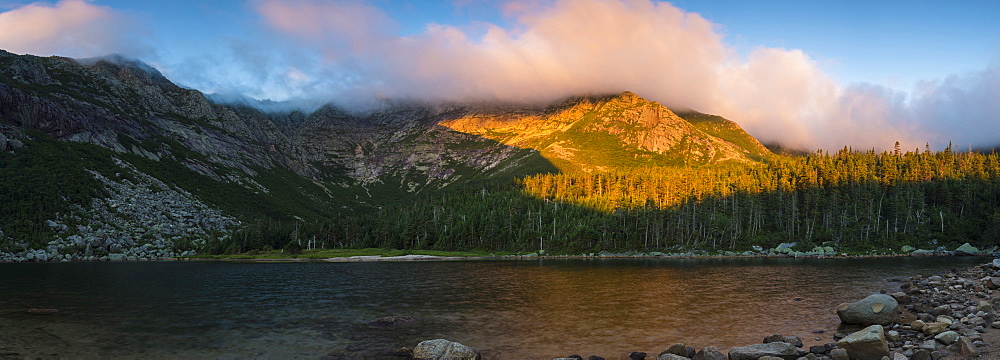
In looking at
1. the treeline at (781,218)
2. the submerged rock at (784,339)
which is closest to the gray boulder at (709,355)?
the submerged rock at (784,339)

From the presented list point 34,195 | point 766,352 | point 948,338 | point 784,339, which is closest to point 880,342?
point 948,338

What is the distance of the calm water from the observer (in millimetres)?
30031

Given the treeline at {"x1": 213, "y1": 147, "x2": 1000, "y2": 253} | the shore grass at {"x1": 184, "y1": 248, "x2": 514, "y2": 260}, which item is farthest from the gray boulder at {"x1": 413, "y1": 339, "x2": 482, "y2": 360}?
the treeline at {"x1": 213, "y1": 147, "x2": 1000, "y2": 253}

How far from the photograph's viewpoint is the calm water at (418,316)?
98.5ft

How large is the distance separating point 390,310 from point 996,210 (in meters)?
190

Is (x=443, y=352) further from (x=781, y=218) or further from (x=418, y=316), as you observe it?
(x=781, y=218)

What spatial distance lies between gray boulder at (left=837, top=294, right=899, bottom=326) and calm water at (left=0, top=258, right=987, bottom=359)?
1.21 metres

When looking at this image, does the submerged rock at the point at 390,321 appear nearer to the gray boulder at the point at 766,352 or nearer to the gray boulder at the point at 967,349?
the gray boulder at the point at 766,352

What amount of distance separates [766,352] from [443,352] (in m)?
16.7

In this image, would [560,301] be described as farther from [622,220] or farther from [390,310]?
[622,220]

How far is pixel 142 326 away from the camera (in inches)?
1475

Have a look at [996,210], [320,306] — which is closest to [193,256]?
[320,306]

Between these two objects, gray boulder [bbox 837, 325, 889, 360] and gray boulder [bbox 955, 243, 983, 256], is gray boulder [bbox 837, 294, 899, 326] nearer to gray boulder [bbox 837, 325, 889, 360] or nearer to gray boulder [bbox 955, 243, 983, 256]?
gray boulder [bbox 837, 325, 889, 360]

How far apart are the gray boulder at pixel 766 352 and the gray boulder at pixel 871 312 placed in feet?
42.8
